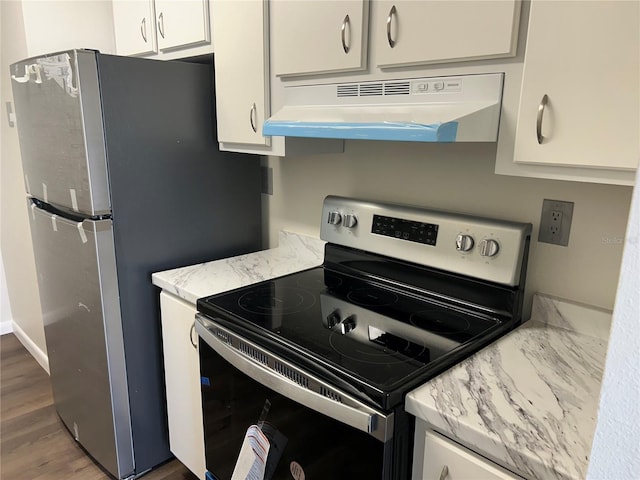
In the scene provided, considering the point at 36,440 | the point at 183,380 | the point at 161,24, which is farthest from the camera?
the point at 36,440

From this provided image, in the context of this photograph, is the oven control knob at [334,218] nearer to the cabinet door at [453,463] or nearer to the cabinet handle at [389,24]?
the cabinet handle at [389,24]

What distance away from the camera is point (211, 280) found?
1736 mm

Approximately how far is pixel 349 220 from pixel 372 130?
0.60 m

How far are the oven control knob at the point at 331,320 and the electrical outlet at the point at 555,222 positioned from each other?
0.63m

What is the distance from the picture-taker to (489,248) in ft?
4.49

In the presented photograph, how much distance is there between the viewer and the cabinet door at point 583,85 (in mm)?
907

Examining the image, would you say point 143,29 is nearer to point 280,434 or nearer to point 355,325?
point 355,325

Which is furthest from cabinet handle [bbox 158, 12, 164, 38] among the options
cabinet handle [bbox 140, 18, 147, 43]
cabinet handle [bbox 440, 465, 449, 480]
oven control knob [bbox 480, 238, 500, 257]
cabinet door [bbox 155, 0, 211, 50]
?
Result: cabinet handle [bbox 440, 465, 449, 480]

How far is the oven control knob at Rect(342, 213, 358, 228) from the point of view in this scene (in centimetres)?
172

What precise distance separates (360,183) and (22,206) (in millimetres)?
2120

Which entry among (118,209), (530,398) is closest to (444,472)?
(530,398)

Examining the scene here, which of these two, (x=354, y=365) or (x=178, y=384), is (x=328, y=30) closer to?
(x=354, y=365)

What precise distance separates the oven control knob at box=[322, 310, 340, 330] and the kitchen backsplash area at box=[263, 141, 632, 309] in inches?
20.4

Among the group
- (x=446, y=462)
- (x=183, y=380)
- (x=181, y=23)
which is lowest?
(x=183, y=380)
